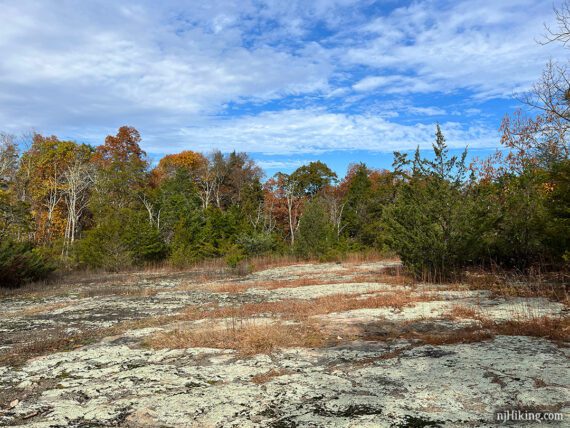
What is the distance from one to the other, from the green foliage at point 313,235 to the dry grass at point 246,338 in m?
18.7

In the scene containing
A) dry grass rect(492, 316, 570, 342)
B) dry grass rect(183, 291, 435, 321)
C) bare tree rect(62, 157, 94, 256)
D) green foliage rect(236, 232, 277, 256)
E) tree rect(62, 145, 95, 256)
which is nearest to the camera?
dry grass rect(492, 316, 570, 342)

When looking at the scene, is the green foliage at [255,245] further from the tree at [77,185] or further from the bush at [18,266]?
the tree at [77,185]

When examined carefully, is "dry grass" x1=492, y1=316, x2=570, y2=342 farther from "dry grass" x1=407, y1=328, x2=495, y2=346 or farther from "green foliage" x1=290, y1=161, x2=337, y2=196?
"green foliage" x1=290, y1=161, x2=337, y2=196

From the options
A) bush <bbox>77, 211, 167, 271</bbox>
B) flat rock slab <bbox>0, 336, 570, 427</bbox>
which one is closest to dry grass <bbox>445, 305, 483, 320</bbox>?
flat rock slab <bbox>0, 336, 570, 427</bbox>

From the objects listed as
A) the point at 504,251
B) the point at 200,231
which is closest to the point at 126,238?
the point at 200,231

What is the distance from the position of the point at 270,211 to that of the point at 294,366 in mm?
42404

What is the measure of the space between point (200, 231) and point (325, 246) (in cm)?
999

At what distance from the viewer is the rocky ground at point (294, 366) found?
11.2ft

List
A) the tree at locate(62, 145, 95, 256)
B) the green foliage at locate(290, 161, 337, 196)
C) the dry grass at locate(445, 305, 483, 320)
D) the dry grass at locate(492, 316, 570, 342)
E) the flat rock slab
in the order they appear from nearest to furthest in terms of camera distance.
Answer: the flat rock slab < the dry grass at locate(492, 316, 570, 342) < the dry grass at locate(445, 305, 483, 320) < the tree at locate(62, 145, 95, 256) < the green foliage at locate(290, 161, 337, 196)

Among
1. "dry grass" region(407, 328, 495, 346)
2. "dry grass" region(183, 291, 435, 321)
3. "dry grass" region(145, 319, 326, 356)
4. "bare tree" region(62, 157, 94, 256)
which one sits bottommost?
"dry grass" region(183, 291, 435, 321)

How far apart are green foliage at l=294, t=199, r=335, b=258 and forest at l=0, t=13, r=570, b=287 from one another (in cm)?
7

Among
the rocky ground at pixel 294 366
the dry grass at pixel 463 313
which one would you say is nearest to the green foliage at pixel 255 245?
the rocky ground at pixel 294 366

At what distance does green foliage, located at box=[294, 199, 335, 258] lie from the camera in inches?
996

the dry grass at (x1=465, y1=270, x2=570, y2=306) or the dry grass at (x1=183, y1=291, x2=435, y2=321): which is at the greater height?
the dry grass at (x1=465, y1=270, x2=570, y2=306)
